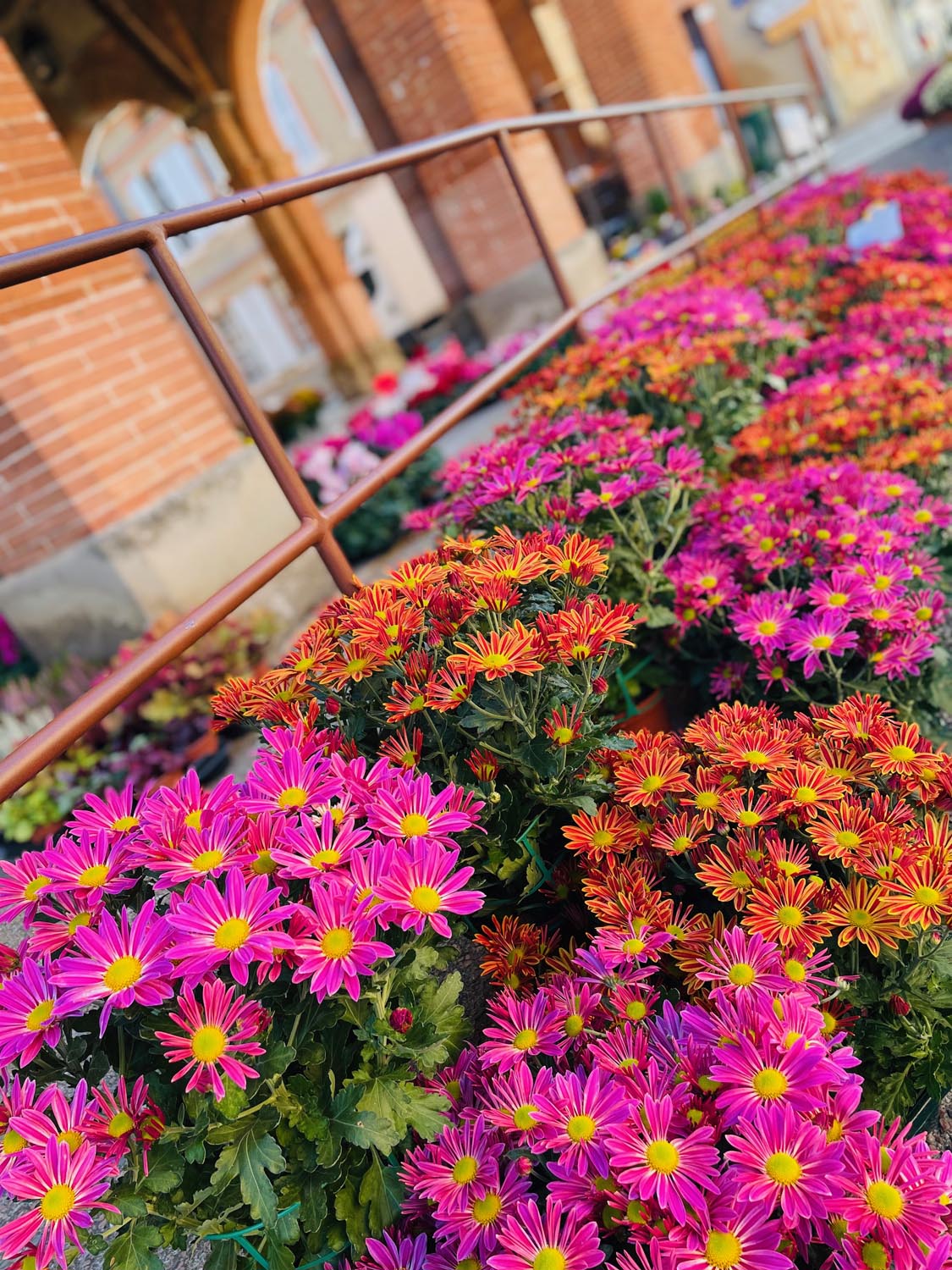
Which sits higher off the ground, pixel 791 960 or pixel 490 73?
pixel 490 73

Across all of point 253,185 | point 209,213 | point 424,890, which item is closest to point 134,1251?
point 424,890

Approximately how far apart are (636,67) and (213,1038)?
12.9 m

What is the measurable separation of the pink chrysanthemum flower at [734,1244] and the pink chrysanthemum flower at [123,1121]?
19.9 inches

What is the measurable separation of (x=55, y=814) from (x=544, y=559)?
8.82 ft

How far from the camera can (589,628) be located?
1.11 metres

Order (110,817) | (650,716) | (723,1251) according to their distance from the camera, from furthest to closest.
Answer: (650,716), (110,817), (723,1251)

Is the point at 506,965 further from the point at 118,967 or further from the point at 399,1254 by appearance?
the point at 118,967

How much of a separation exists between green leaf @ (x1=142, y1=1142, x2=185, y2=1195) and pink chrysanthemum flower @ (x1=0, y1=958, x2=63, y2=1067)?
15 cm

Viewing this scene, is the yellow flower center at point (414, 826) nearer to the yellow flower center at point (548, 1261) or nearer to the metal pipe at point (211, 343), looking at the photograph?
the yellow flower center at point (548, 1261)

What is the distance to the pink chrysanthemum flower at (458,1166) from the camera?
0.86 metres

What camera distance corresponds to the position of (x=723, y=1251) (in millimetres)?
695

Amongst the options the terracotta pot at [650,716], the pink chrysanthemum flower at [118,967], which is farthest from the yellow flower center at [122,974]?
the terracotta pot at [650,716]

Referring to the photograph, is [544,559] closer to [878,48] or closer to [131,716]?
[131,716]

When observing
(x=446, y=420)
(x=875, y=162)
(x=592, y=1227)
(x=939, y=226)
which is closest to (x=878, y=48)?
(x=875, y=162)
